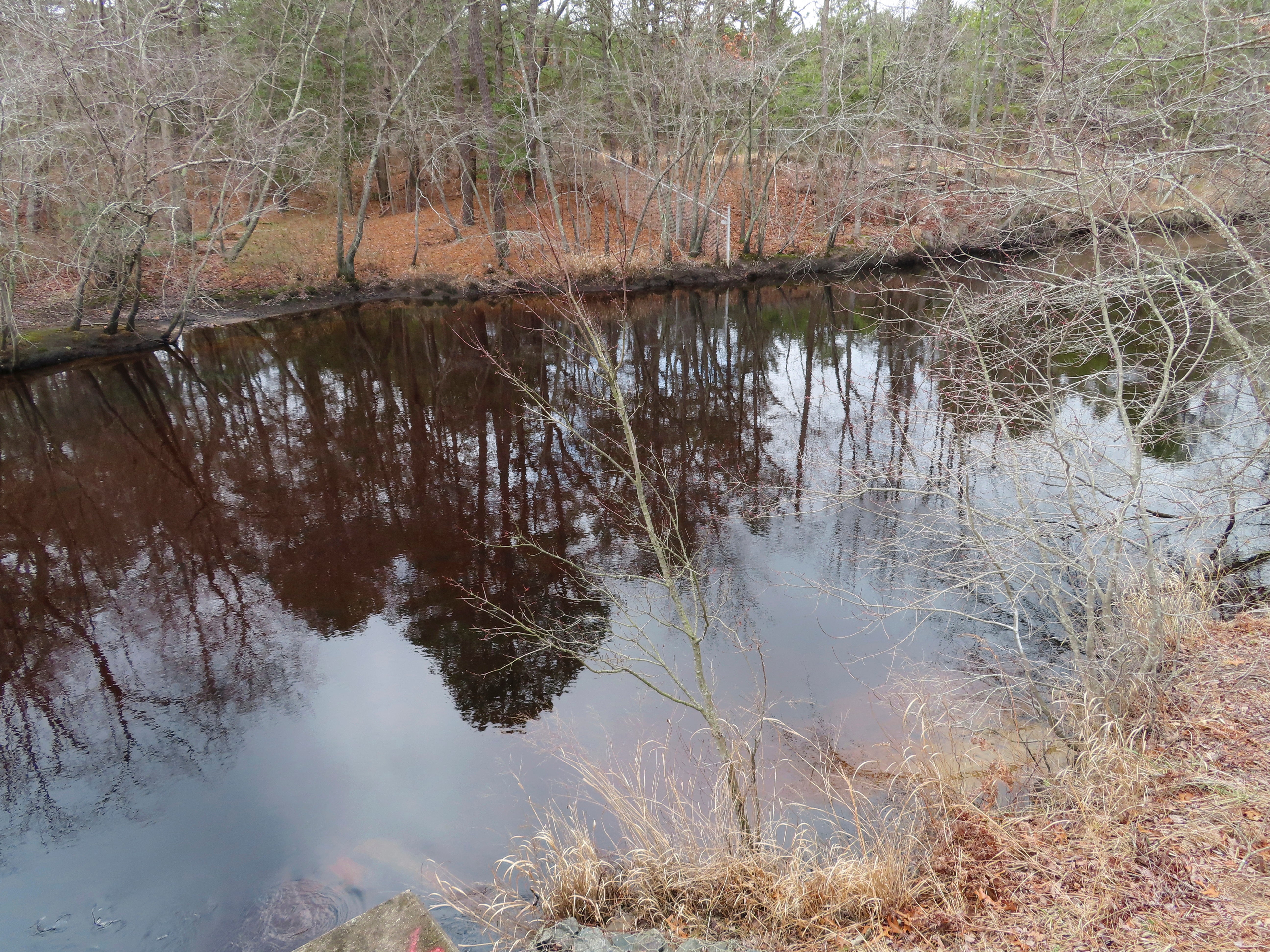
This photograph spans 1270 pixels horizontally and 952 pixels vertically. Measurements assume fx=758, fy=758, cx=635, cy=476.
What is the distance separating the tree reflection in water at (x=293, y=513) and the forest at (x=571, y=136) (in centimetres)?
195

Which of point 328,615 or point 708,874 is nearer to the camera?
point 708,874

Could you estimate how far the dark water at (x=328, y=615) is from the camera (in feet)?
18.1

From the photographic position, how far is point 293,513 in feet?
35.1

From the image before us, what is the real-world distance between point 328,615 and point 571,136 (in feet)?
63.6

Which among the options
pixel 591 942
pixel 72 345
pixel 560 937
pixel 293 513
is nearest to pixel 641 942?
pixel 591 942

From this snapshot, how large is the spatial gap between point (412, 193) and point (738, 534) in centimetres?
2829

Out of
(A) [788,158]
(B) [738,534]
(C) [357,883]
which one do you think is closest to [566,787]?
(C) [357,883]

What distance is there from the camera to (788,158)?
3123 cm

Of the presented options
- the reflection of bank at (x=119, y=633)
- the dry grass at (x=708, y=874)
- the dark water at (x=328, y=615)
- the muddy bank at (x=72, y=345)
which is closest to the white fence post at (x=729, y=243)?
the dark water at (x=328, y=615)

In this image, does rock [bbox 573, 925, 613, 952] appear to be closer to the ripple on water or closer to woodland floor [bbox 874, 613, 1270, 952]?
woodland floor [bbox 874, 613, 1270, 952]

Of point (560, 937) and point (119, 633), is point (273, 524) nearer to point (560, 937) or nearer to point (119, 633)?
point (119, 633)

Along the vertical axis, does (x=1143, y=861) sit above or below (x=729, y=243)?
below

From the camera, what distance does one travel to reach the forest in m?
5.96

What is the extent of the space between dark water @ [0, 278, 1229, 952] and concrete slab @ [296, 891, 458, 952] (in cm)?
152
